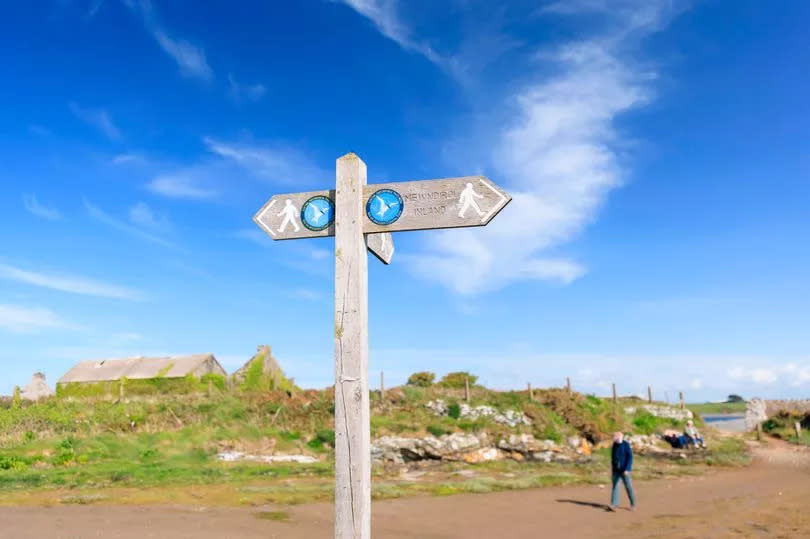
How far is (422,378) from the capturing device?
148ft

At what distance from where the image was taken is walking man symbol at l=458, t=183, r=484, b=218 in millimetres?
4594

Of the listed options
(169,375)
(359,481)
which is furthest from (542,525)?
(169,375)

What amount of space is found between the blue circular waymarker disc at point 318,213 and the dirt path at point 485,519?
7.40 m

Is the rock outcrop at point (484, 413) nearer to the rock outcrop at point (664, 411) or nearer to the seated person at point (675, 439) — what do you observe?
the seated person at point (675, 439)

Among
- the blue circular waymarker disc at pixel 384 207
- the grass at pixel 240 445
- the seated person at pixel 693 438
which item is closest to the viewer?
the blue circular waymarker disc at pixel 384 207

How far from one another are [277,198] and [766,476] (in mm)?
22279

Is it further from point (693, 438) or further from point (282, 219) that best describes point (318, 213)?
point (693, 438)

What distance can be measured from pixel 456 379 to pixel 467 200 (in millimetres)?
37342

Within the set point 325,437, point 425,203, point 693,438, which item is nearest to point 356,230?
point 425,203

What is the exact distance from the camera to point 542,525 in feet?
38.9

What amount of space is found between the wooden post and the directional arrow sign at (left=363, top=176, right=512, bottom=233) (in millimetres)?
118

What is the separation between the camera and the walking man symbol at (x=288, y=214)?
4957 mm

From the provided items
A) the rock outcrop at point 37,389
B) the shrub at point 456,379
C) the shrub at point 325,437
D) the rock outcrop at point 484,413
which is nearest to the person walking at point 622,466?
the shrub at point 325,437

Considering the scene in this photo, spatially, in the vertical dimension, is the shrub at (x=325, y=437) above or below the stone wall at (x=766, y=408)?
above
